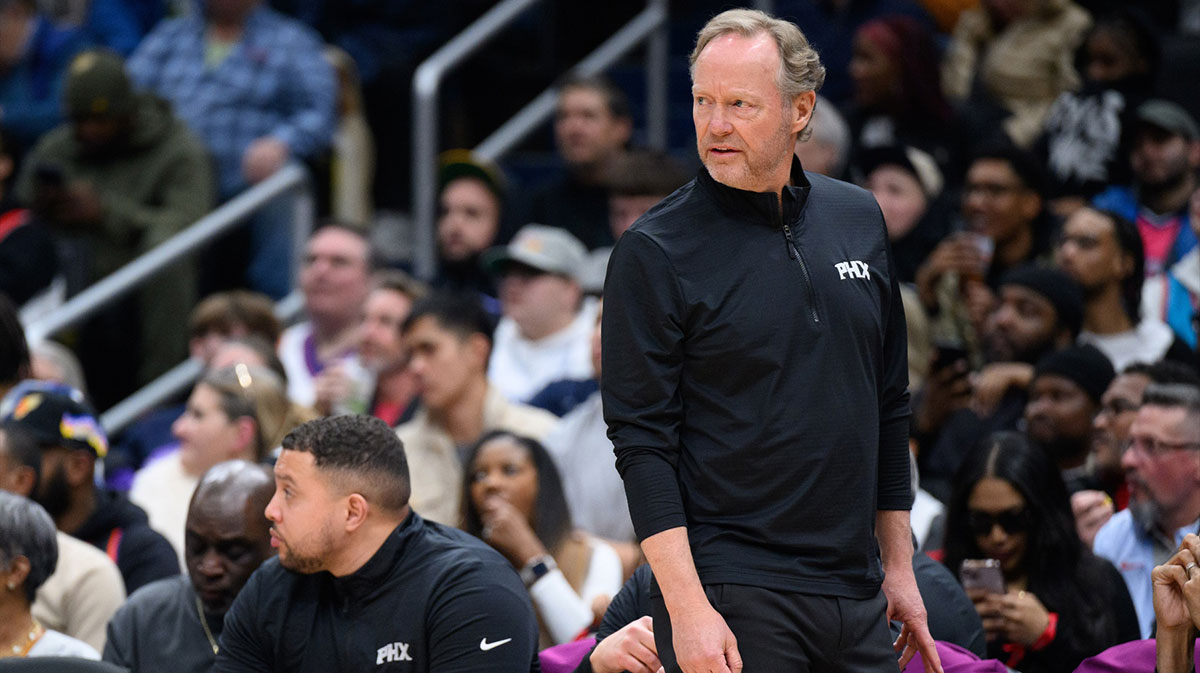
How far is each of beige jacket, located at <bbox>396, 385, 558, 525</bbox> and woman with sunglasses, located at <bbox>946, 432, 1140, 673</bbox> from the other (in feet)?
5.84

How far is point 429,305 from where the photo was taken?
6637 millimetres

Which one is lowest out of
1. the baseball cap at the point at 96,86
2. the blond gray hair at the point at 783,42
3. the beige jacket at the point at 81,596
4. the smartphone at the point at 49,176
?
the beige jacket at the point at 81,596

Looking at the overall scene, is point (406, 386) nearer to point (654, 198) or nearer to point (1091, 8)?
point (654, 198)

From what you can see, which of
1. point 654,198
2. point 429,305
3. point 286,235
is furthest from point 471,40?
point 429,305

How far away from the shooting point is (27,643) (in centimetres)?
452

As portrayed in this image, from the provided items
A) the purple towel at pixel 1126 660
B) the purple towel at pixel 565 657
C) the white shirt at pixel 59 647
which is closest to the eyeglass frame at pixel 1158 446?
the purple towel at pixel 1126 660

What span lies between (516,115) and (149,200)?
238 centimetres

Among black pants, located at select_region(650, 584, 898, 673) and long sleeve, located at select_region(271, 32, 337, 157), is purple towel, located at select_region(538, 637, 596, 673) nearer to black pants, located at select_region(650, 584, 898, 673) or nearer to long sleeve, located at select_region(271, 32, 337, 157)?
black pants, located at select_region(650, 584, 898, 673)

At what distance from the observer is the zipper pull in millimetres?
2885

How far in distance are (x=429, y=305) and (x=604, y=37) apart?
3676mm

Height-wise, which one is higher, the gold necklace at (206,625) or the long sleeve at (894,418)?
the long sleeve at (894,418)

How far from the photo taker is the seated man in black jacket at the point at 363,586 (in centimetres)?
388

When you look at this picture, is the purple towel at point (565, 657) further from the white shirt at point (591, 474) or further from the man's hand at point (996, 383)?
the man's hand at point (996, 383)

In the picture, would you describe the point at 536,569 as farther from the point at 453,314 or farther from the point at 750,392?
the point at 750,392
